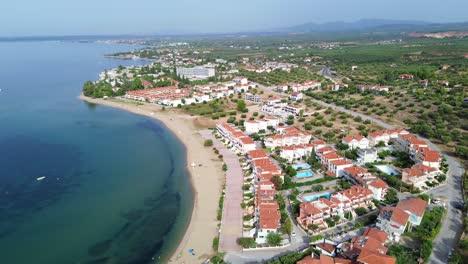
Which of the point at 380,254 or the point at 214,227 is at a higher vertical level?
the point at 380,254

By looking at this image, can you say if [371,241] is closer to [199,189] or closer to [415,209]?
[415,209]

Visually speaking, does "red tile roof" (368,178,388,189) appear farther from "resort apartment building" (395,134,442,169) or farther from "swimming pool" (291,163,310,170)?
"swimming pool" (291,163,310,170)

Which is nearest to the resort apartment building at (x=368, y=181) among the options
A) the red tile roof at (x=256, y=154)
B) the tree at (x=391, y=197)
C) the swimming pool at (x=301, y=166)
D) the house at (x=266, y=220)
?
the tree at (x=391, y=197)

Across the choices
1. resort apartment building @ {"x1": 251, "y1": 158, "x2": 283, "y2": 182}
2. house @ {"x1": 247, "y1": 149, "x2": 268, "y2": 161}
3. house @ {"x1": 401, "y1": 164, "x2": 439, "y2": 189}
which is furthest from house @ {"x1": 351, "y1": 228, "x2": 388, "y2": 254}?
house @ {"x1": 247, "y1": 149, "x2": 268, "y2": 161}

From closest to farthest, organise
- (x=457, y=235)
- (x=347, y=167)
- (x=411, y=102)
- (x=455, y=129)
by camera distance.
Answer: (x=457, y=235)
(x=347, y=167)
(x=455, y=129)
(x=411, y=102)

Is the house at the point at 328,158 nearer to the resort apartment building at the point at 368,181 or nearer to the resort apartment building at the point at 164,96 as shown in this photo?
the resort apartment building at the point at 368,181

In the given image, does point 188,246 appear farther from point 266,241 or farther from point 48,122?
point 48,122

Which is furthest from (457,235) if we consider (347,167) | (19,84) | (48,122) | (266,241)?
(19,84)
